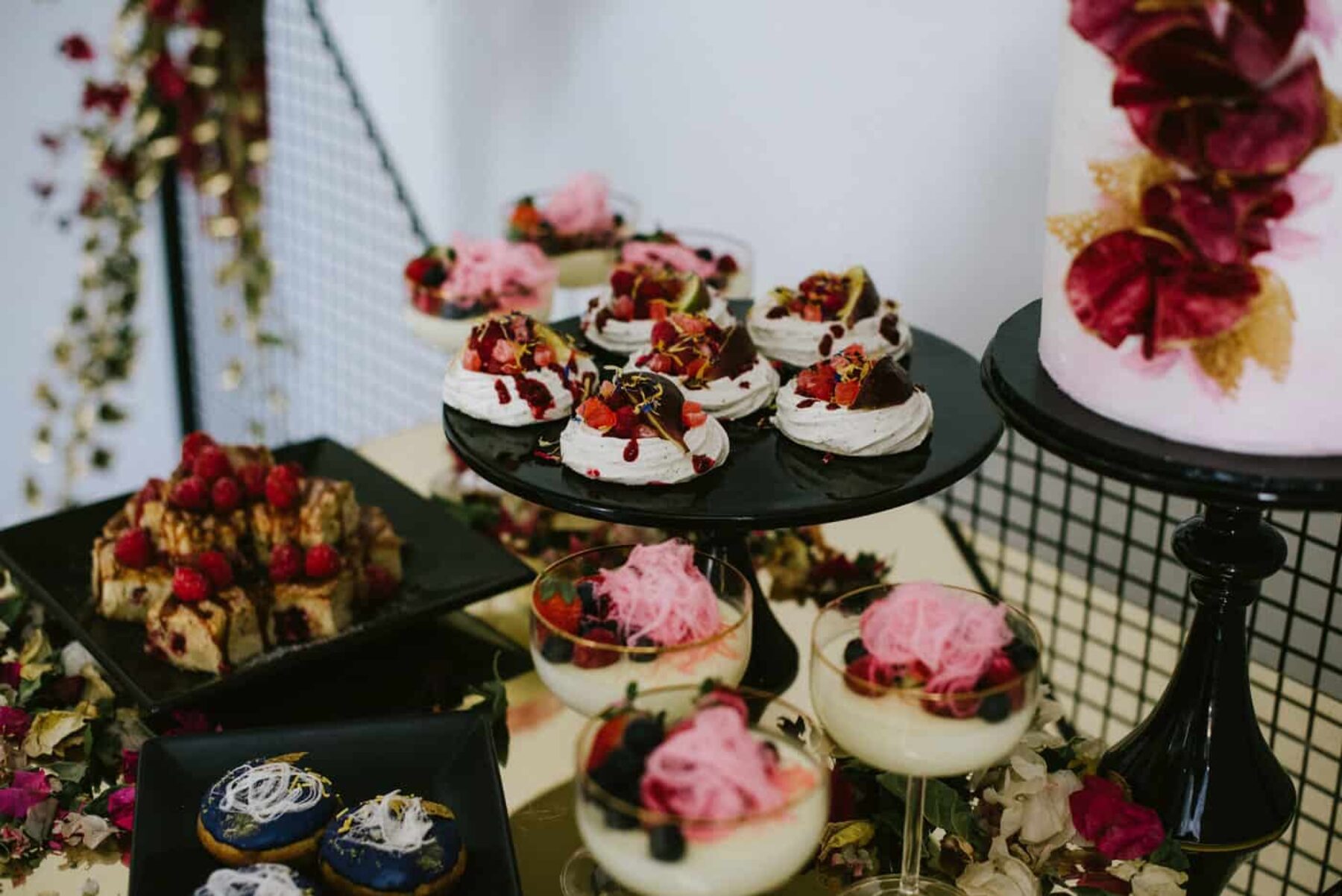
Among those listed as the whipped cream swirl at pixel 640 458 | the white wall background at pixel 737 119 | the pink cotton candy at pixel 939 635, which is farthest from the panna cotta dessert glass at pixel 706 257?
the pink cotton candy at pixel 939 635

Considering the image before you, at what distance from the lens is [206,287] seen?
11.2 feet

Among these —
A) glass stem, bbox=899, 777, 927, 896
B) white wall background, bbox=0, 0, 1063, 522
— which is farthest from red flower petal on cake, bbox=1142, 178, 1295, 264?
white wall background, bbox=0, 0, 1063, 522

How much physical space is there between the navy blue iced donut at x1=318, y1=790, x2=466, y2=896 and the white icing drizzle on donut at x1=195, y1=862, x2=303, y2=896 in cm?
4

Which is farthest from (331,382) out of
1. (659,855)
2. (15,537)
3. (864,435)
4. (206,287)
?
(659,855)

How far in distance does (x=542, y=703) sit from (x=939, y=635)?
63cm

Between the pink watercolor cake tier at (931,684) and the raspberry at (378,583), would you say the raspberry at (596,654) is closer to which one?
the pink watercolor cake tier at (931,684)

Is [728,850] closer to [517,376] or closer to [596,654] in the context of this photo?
[596,654]

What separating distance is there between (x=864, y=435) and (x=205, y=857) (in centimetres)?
64

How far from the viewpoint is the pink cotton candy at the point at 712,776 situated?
0.84 m

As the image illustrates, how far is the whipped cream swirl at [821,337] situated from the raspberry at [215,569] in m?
0.61

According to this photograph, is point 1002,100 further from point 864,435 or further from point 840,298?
point 864,435

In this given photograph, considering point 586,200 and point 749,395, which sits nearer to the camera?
point 749,395

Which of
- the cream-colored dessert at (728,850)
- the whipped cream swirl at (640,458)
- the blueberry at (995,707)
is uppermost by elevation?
the whipped cream swirl at (640,458)

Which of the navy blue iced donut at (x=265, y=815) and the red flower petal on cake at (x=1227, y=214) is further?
the navy blue iced donut at (x=265, y=815)
